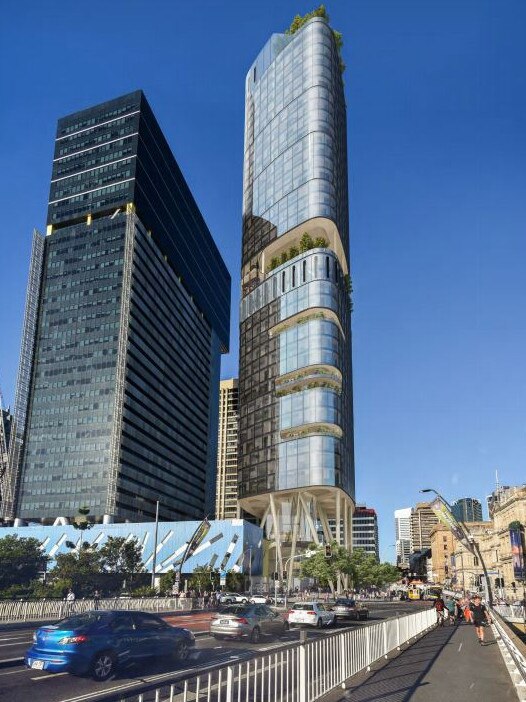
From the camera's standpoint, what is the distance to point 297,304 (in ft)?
374

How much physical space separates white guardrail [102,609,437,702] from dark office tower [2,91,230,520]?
12499 cm

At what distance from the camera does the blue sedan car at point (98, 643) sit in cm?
1445

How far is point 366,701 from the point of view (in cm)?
1204

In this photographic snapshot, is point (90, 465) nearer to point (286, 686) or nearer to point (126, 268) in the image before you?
point (126, 268)

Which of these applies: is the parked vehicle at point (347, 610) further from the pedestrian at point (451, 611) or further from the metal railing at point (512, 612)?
the metal railing at point (512, 612)

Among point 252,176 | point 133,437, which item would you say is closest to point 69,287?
point 133,437

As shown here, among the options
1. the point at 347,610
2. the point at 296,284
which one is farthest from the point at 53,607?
the point at 296,284

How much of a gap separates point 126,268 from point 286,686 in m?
143

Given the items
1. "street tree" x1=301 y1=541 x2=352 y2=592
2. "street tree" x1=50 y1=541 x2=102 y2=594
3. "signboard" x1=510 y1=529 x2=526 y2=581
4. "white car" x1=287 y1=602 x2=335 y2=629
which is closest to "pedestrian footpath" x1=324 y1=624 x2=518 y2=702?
"white car" x1=287 y1=602 x2=335 y2=629

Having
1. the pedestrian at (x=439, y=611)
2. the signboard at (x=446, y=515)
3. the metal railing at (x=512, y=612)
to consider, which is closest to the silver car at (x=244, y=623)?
the pedestrian at (x=439, y=611)

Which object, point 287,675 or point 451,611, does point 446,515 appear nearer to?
point 451,611

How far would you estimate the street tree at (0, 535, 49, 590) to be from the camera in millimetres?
93875

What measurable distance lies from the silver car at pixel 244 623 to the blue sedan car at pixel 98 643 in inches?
253

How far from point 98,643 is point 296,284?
104m
